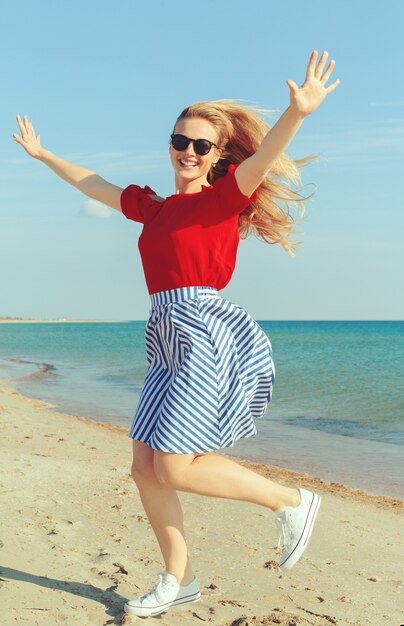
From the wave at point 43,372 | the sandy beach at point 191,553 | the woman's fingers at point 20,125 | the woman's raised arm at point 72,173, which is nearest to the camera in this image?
the sandy beach at point 191,553

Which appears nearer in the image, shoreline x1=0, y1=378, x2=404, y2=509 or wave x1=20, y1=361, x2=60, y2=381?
shoreline x1=0, y1=378, x2=404, y2=509

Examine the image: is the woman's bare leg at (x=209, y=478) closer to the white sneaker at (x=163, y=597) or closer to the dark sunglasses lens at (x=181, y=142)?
the white sneaker at (x=163, y=597)

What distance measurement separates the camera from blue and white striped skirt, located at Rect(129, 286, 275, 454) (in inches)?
128

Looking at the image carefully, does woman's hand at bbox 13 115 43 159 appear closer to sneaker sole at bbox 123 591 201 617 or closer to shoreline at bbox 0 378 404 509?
sneaker sole at bbox 123 591 201 617

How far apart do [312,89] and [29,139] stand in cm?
179

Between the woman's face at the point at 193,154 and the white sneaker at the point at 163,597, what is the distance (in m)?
1.84

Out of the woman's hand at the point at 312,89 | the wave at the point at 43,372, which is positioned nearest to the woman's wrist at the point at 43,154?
the woman's hand at the point at 312,89

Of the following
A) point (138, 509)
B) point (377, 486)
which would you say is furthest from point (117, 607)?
point (377, 486)

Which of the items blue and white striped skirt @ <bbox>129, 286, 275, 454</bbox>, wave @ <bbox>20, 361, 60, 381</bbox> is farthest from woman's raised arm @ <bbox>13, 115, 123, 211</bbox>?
wave @ <bbox>20, 361, 60, 381</bbox>

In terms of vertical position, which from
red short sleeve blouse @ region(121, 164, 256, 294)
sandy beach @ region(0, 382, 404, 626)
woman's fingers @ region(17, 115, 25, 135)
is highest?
woman's fingers @ region(17, 115, 25, 135)

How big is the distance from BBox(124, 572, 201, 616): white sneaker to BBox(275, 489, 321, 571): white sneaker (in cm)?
45

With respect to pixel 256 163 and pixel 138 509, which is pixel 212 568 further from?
pixel 256 163

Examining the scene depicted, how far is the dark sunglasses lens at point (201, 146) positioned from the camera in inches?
143

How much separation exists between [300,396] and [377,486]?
342 inches
